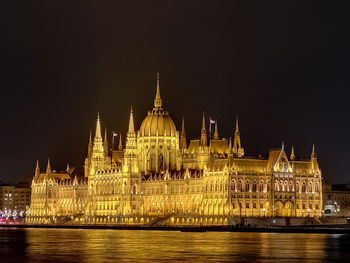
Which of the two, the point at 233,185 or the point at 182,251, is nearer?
the point at 182,251

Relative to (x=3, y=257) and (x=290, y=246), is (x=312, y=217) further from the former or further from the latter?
(x=3, y=257)

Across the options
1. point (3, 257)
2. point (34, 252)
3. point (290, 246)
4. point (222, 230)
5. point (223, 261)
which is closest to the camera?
point (223, 261)

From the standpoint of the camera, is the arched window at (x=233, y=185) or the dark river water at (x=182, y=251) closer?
the dark river water at (x=182, y=251)

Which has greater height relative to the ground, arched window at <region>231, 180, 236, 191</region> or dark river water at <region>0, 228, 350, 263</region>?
arched window at <region>231, 180, 236, 191</region>

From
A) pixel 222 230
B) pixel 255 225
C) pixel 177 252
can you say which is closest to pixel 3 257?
pixel 177 252

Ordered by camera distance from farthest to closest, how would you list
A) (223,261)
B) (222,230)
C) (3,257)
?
1. (222,230)
2. (3,257)
3. (223,261)

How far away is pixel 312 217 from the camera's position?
656 ft

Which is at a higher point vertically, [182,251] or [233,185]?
[233,185]

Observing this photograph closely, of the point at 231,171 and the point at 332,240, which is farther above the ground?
the point at 231,171

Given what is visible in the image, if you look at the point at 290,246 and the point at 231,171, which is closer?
the point at 290,246

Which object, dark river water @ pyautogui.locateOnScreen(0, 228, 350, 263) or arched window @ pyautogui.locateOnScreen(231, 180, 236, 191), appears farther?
arched window @ pyautogui.locateOnScreen(231, 180, 236, 191)

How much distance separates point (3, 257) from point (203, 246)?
2756cm

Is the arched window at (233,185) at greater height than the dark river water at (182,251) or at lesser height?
greater

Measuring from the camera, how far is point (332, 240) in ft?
435
